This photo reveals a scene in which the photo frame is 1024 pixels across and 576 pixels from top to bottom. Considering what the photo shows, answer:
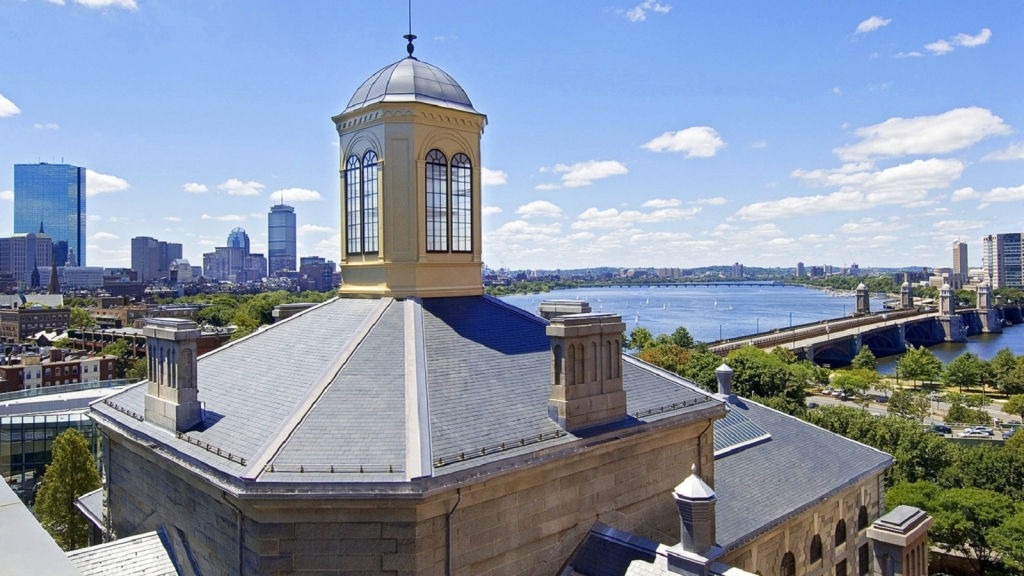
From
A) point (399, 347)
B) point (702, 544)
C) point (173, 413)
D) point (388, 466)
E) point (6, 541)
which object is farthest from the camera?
point (399, 347)

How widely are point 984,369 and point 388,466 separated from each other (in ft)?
305

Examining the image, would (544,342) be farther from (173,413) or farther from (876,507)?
(876,507)

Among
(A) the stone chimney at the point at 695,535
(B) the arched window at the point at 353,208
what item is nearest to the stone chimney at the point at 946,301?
(B) the arched window at the point at 353,208

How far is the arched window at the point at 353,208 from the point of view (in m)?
17.4

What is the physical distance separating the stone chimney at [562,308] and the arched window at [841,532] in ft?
35.7

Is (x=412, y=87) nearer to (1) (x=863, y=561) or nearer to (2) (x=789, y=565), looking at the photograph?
(2) (x=789, y=565)

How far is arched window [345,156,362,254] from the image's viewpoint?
57.1ft

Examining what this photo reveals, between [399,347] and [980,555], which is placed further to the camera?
[980,555]

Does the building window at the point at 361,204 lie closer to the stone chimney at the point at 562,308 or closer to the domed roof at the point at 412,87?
the domed roof at the point at 412,87

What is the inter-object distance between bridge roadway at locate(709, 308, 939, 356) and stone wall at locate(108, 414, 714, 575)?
76.3m

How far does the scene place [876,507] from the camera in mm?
22469

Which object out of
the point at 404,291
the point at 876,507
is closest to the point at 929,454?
the point at 876,507

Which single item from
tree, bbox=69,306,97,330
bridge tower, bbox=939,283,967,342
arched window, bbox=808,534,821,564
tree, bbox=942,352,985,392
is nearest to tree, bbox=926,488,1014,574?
arched window, bbox=808,534,821,564

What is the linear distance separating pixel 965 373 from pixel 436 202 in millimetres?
86349
